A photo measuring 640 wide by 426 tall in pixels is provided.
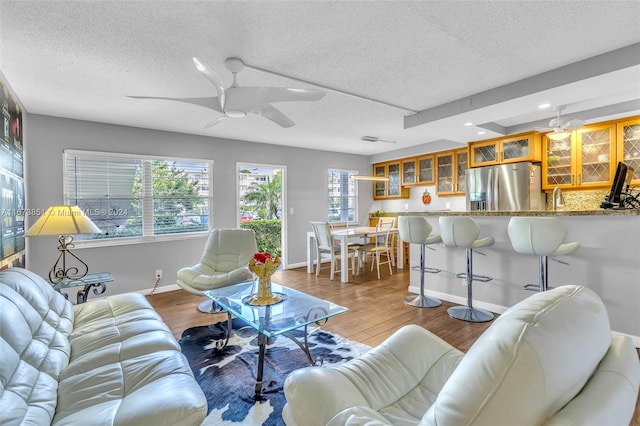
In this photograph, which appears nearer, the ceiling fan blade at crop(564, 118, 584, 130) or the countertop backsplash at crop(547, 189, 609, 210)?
the ceiling fan blade at crop(564, 118, 584, 130)

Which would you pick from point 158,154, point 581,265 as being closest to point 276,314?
point 581,265

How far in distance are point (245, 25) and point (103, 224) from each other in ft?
11.4

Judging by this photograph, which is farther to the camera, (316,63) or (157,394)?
(316,63)

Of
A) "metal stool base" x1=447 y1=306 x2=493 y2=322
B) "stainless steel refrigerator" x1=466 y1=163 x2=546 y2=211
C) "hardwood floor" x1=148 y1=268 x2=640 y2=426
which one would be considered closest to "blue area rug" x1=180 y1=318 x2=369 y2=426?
"hardwood floor" x1=148 y1=268 x2=640 y2=426

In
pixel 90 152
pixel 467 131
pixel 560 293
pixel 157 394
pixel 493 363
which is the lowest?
pixel 157 394

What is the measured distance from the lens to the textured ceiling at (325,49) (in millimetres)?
1851

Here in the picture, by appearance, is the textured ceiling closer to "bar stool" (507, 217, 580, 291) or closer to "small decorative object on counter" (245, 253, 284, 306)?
"bar stool" (507, 217, 580, 291)

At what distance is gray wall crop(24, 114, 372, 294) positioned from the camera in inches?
144

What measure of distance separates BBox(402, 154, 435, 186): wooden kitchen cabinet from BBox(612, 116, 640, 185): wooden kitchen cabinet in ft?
8.81

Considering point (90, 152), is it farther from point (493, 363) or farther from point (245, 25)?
point (493, 363)

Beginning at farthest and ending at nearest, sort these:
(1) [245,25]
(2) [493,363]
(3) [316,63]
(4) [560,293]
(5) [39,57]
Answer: (3) [316,63] → (5) [39,57] → (1) [245,25] → (4) [560,293] → (2) [493,363]

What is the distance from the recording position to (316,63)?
2.50 metres

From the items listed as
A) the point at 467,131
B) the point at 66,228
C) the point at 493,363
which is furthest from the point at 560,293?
the point at 467,131

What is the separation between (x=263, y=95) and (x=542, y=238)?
259cm
